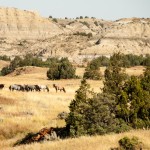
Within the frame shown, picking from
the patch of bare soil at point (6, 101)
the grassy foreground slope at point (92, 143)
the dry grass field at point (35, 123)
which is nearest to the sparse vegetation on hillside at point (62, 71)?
the dry grass field at point (35, 123)

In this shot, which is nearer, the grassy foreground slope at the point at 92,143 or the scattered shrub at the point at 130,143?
the scattered shrub at the point at 130,143

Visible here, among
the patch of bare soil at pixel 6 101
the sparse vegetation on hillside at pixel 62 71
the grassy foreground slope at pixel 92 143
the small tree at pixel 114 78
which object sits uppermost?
the small tree at pixel 114 78

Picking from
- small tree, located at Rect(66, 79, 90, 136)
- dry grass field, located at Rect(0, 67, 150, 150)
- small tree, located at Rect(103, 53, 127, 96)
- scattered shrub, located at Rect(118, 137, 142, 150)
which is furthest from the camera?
small tree, located at Rect(103, 53, 127, 96)

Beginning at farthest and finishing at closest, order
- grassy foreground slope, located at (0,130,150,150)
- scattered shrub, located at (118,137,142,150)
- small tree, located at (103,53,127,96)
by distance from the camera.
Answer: small tree, located at (103,53,127,96), grassy foreground slope, located at (0,130,150,150), scattered shrub, located at (118,137,142,150)

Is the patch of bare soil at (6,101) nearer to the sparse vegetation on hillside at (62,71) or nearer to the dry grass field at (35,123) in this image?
the dry grass field at (35,123)

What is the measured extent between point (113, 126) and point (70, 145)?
194 inches

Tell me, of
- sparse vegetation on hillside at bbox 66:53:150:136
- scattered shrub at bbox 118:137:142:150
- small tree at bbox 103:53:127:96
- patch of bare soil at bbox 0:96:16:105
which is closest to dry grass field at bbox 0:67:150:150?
patch of bare soil at bbox 0:96:16:105

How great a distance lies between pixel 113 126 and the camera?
77.6ft

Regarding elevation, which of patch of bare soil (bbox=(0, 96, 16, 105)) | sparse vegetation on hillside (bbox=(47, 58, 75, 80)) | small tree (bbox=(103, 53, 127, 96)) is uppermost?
small tree (bbox=(103, 53, 127, 96))

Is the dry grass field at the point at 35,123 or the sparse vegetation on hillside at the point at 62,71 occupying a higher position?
the dry grass field at the point at 35,123

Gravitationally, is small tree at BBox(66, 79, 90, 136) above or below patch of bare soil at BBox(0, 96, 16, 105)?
above

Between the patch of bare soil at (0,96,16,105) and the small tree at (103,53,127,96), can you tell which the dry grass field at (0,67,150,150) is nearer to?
the patch of bare soil at (0,96,16,105)

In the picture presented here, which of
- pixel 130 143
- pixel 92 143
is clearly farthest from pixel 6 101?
pixel 130 143

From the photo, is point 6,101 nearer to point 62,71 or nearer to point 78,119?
point 78,119
